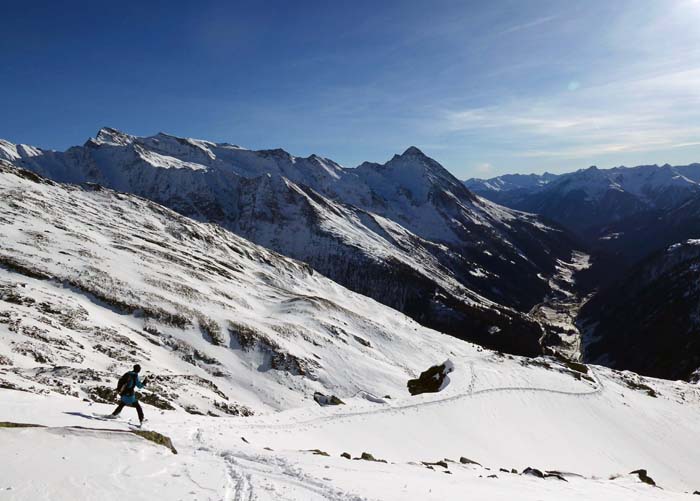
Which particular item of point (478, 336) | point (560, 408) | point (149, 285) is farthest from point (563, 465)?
point (478, 336)

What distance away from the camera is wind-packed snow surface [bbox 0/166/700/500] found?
13.8m

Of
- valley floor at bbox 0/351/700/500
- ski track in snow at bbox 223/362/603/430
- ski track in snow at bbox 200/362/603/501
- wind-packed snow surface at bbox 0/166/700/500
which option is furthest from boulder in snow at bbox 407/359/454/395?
ski track in snow at bbox 200/362/603/501

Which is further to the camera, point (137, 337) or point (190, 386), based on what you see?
point (137, 337)

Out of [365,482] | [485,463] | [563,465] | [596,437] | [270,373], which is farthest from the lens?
[270,373]

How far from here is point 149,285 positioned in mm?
74438

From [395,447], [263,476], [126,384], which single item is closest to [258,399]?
[395,447]

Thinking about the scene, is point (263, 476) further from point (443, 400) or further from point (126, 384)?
point (443, 400)

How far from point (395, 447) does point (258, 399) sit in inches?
1263

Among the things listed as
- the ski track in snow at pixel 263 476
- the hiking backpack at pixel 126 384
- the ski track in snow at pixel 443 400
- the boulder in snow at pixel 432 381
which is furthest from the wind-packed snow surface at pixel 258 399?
the boulder in snow at pixel 432 381

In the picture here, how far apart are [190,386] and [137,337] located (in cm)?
1537

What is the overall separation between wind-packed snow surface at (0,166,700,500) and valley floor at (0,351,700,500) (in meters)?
0.12

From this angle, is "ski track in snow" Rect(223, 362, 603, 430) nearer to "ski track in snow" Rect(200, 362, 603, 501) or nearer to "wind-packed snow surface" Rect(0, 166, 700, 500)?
"wind-packed snow surface" Rect(0, 166, 700, 500)

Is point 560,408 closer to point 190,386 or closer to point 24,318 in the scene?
point 190,386

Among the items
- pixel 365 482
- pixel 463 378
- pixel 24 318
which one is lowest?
pixel 24 318
